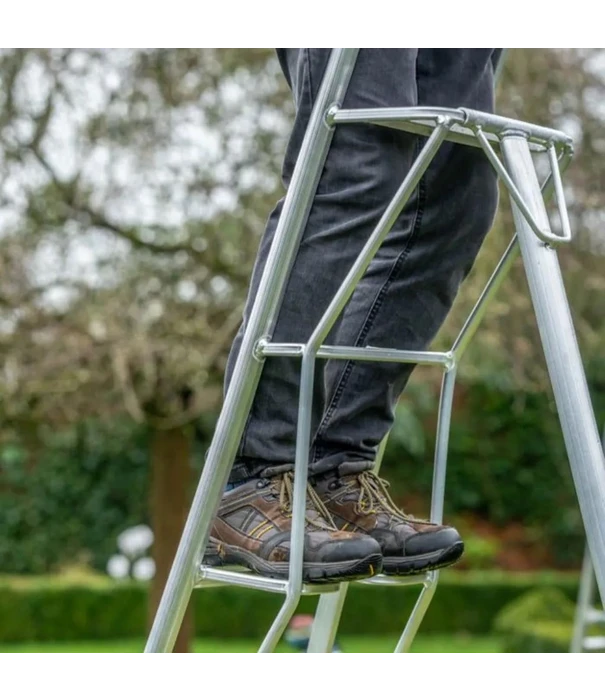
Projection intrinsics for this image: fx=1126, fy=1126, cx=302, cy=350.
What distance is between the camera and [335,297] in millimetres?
1402

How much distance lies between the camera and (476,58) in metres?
1.72

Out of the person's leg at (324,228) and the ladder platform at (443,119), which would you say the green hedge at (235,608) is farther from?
the ladder platform at (443,119)

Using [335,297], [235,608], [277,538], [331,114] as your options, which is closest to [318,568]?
[277,538]

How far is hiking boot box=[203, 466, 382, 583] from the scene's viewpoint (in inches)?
55.4

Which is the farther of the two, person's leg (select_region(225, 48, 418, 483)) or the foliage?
the foliage

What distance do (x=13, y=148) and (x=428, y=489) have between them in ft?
28.9

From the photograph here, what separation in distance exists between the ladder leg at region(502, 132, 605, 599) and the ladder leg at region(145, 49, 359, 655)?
250mm

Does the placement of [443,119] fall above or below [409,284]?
above

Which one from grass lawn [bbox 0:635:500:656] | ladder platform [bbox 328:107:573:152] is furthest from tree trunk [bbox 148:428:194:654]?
ladder platform [bbox 328:107:573:152]

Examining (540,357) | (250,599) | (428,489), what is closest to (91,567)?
(250,599)

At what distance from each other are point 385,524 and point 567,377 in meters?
0.49

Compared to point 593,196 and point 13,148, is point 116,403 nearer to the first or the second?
point 13,148

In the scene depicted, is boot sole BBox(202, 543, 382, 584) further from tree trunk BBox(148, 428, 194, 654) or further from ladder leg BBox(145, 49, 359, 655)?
tree trunk BBox(148, 428, 194, 654)

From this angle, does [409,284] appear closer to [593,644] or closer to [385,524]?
[385,524]
